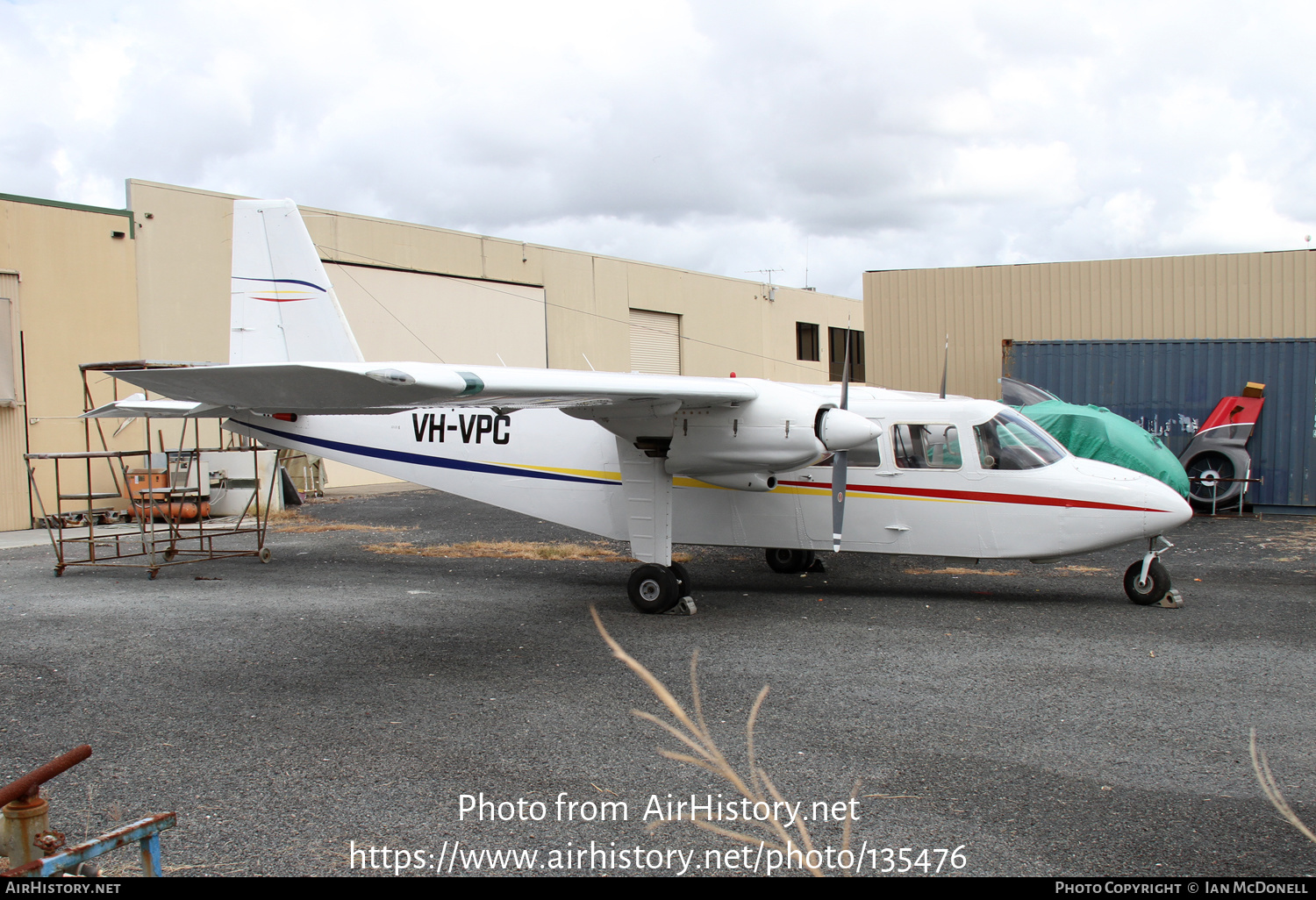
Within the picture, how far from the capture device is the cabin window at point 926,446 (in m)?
9.01

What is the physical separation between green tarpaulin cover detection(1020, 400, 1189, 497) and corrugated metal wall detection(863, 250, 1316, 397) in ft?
15.8

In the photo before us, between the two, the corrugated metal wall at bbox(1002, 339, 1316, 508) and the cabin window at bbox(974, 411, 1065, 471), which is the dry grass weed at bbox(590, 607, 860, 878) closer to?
the cabin window at bbox(974, 411, 1065, 471)

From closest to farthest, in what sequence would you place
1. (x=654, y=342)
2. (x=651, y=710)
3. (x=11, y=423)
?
(x=651, y=710) → (x=11, y=423) → (x=654, y=342)

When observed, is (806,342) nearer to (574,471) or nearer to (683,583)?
(574,471)

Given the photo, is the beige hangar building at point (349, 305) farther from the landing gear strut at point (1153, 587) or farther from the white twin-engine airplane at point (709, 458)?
the landing gear strut at point (1153, 587)

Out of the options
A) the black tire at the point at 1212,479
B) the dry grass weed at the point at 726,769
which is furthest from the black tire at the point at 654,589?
the black tire at the point at 1212,479

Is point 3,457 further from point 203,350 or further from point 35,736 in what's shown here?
point 35,736

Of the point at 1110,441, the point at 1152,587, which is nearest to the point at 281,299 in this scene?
the point at 1152,587

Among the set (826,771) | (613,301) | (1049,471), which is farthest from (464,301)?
(826,771)

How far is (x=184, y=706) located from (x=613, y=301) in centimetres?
2550

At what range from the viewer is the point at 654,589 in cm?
870

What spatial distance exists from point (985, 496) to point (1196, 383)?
10.9 meters

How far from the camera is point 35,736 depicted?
17.4 ft

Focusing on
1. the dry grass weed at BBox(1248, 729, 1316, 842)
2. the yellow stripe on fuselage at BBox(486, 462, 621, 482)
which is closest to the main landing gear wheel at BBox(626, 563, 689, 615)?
the yellow stripe on fuselage at BBox(486, 462, 621, 482)
